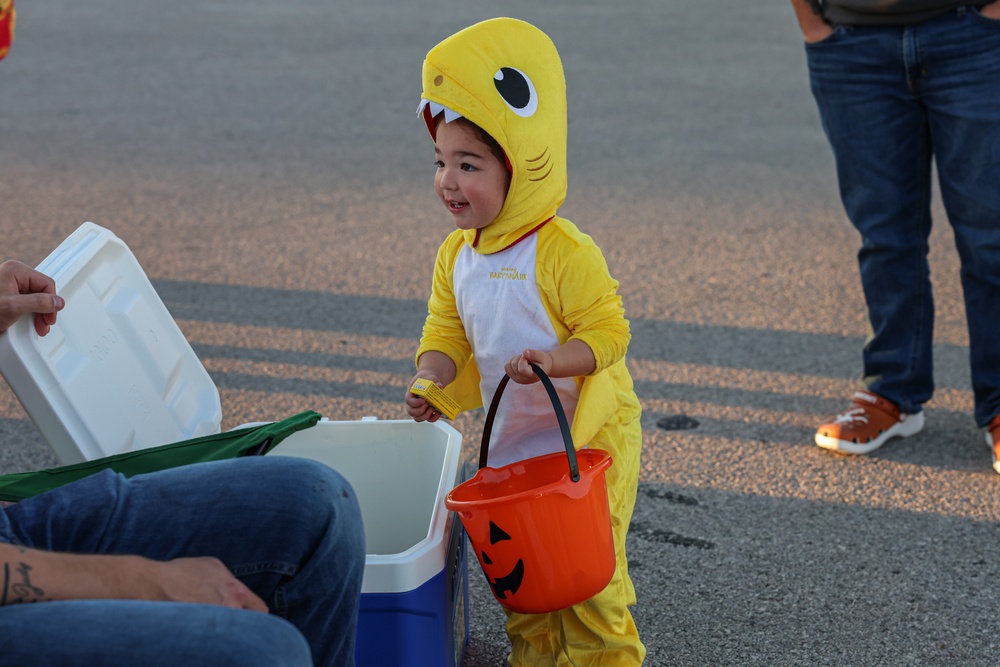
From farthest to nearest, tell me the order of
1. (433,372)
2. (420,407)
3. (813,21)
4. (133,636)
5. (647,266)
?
(647,266), (813,21), (433,372), (420,407), (133,636)

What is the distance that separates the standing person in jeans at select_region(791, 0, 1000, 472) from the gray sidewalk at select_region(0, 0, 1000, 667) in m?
0.16

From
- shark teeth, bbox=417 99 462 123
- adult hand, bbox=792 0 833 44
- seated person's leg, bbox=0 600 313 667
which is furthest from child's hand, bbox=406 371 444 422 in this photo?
adult hand, bbox=792 0 833 44

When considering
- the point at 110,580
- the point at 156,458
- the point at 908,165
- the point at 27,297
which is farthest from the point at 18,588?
the point at 908,165

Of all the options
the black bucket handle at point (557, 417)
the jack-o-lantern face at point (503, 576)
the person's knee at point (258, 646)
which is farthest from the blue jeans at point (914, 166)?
the person's knee at point (258, 646)

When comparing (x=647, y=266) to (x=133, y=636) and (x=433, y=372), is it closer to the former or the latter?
(x=433, y=372)

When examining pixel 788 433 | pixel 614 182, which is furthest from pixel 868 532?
pixel 614 182

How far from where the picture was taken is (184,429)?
7.54 feet

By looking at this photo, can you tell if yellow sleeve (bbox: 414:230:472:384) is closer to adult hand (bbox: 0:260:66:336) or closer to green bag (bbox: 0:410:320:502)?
green bag (bbox: 0:410:320:502)

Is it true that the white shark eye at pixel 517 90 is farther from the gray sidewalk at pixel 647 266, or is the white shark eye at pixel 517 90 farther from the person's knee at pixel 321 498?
the gray sidewalk at pixel 647 266

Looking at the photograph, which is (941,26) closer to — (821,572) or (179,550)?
(821,572)

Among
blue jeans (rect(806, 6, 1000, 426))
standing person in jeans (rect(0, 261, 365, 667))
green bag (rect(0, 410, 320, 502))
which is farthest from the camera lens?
blue jeans (rect(806, 6, 1000, 426))

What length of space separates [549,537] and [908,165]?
1.72 meters

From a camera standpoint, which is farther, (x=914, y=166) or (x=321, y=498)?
(x=914, y=166)

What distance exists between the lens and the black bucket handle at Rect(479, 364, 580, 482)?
5.87 ft
